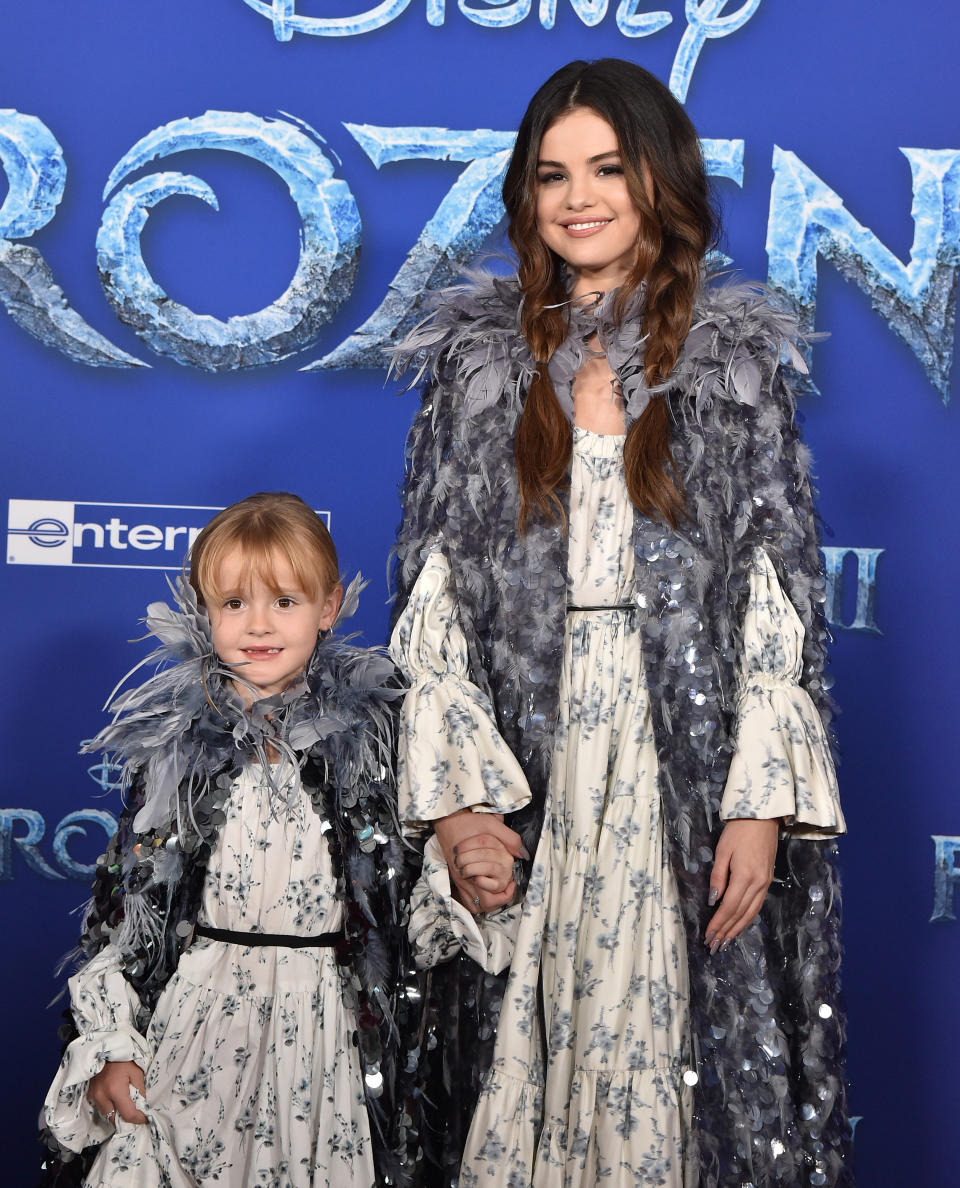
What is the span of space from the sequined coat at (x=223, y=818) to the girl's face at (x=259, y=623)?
3 centimetres

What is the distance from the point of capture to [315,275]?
2.61 m

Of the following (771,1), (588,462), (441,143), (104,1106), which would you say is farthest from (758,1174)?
(771,1)

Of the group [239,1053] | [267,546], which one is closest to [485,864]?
[239,1053]

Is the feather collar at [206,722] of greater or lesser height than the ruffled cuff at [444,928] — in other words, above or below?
above

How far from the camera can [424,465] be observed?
1949 mm

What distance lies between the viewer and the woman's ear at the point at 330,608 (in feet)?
6.17

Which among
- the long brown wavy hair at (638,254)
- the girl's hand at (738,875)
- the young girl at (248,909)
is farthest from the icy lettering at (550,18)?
the girl's hand at (738,875)

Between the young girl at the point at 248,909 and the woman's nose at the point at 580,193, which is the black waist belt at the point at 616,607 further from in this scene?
the woman's nose at the point at 580,193

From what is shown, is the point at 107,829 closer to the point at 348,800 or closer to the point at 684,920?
the point at 348,800

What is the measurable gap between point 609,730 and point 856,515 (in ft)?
3.53

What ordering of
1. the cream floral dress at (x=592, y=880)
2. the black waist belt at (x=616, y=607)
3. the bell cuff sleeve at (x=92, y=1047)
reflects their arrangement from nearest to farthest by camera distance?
the bell cuff sleeve at (x=92, y=1047)
the cream floral dress at (x=592, y=880)
the black waist belt at (x=616, y=607)

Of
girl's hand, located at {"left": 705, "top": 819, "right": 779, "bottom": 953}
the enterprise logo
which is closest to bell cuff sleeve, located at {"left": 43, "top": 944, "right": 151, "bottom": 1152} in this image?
girl's hand, located at {"left": 705, "top": 819, "right": 779, "bottom": 953}

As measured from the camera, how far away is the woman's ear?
1881mm

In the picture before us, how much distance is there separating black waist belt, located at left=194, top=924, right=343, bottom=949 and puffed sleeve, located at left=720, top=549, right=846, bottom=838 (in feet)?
1.81
